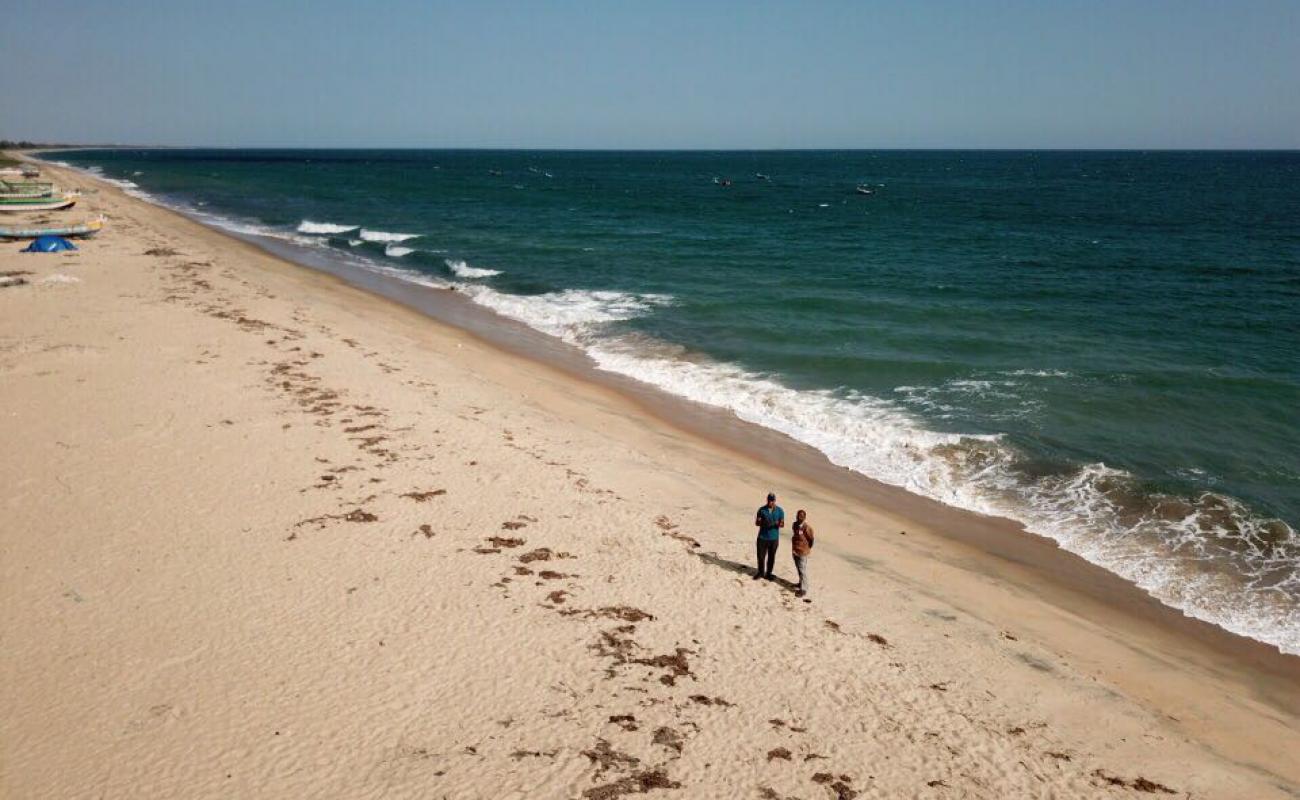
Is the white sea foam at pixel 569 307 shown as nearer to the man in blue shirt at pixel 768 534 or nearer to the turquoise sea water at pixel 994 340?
the turquoise sea water at pixel 994 340

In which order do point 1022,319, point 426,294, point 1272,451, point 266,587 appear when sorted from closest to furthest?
point 266,587 → point 1272,451 → point 1022,319 → point 426,294

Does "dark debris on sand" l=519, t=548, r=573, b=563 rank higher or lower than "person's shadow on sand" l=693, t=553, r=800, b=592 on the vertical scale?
higher

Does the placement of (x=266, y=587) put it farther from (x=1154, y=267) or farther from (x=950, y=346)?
(x=1154, y=267)

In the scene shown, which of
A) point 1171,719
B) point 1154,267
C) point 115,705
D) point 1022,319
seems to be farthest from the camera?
point 1154,267

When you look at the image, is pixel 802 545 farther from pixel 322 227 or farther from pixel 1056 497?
pixel 322 227

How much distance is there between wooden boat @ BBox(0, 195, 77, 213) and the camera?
45.8m

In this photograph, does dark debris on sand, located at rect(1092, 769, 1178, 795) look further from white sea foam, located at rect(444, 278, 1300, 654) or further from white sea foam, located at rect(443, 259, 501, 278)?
white sea foam, located at rect(443, 259, 501, 278)

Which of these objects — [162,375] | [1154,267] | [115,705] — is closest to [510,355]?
[162,375]

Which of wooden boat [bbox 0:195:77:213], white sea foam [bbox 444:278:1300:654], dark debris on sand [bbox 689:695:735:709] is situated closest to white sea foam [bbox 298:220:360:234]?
wooden boat [bbox 0:195:77:213]

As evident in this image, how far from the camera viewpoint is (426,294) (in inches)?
1404

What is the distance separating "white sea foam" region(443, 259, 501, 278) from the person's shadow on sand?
30189 millimetres

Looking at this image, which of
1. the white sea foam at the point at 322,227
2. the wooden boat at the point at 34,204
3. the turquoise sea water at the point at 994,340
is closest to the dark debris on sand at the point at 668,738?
the turquoise sea water at the point at 994,340

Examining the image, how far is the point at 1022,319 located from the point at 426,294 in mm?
24778

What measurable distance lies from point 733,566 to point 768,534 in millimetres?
970
